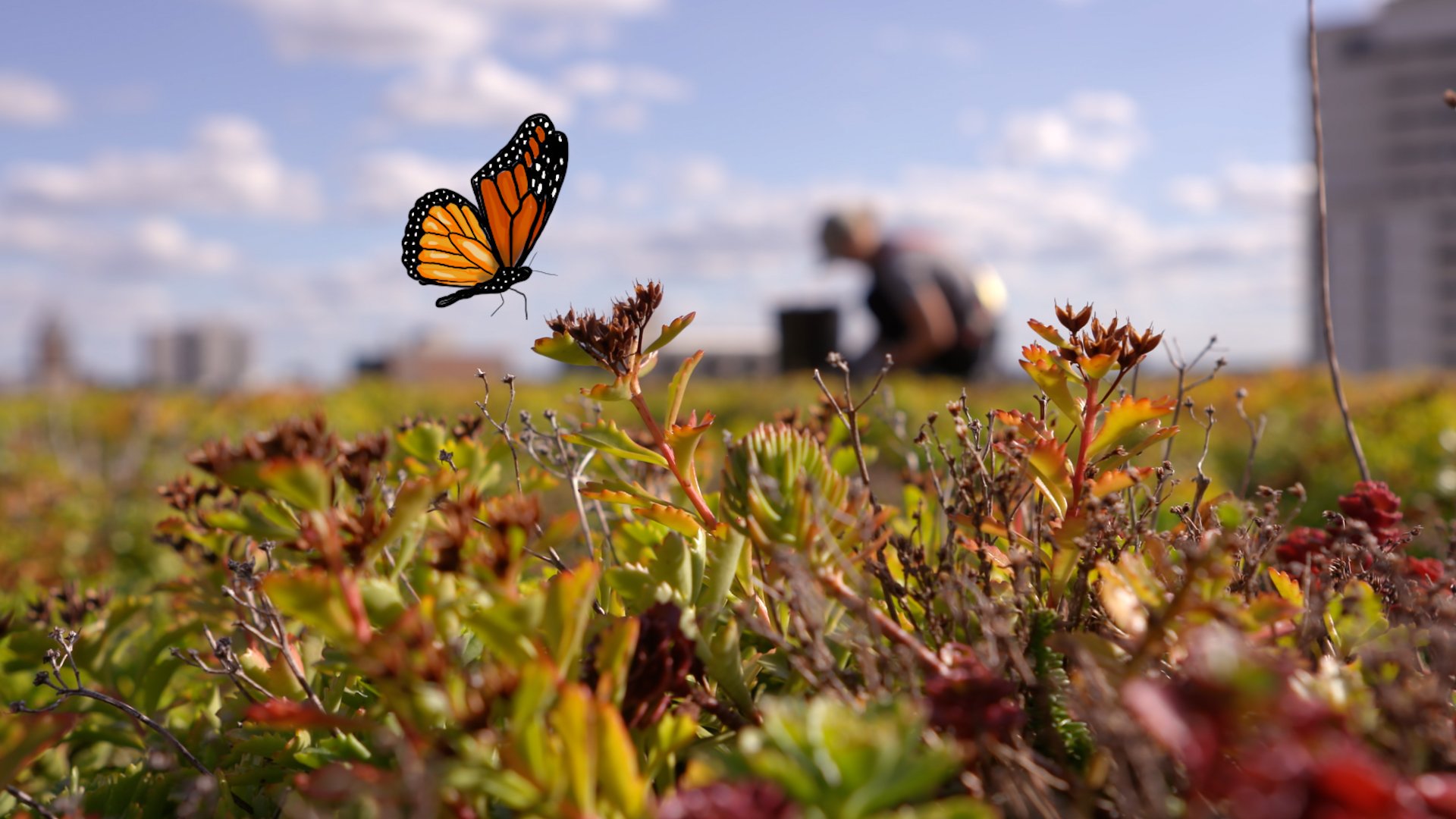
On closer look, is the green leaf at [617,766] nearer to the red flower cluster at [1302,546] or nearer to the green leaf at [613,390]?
the green leaf at [613,390]

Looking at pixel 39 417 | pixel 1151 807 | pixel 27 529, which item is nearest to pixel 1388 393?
pixel 1151 807

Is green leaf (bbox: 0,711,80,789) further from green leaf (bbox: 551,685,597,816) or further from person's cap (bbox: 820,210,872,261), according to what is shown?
person's cap (bbox: 820,210,872,261)

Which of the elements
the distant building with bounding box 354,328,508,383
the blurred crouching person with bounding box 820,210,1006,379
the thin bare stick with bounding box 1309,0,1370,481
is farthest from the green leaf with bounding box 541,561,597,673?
the distant building with bounding box 354,328,508,383

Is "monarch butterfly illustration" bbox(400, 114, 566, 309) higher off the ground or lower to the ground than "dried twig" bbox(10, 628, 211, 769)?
higher

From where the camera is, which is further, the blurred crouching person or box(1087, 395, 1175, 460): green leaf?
the blurred crouching person

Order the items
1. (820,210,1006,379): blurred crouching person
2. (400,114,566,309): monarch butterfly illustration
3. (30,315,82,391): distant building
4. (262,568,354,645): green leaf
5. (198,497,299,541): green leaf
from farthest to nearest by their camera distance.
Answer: (820,210,1006,379): blurred crouching person, (30,315,82,391): distant building, (400,114,566,309): monarch butterfly illustration, (198,497,299,541): green leaf, (262,568,354,645): green leaf

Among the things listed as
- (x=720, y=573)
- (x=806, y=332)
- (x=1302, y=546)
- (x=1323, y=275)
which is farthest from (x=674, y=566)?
(x=806, y=332)
